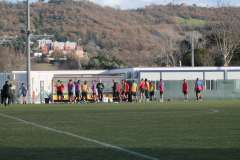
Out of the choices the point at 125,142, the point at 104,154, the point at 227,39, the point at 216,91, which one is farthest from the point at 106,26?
the point at 104,154

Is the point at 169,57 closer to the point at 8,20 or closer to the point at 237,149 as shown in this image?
the point at 8,20

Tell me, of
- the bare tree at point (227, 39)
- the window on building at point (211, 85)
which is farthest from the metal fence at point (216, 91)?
the bare tree at point (227, 39)

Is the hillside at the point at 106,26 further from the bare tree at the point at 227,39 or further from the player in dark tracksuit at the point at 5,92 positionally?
the player in dark tracksuit at the point at 5,92

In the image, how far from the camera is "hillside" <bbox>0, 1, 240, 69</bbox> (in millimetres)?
164750

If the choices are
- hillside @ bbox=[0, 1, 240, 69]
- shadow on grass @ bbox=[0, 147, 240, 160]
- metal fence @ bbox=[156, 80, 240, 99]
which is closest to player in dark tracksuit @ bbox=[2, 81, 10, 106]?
metal fence @ bbox=[156, 80, 240, 99]

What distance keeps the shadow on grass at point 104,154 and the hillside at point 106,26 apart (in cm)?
13677

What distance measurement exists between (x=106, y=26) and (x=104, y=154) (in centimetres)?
16575

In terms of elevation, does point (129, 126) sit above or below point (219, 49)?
below

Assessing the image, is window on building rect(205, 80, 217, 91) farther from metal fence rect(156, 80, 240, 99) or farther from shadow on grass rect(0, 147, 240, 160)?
shadow on grass rect(0, 147, 240, 160)

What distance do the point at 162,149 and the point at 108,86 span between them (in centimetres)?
5514

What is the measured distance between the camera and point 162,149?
13.0 metres

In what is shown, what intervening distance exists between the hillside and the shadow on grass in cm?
13677

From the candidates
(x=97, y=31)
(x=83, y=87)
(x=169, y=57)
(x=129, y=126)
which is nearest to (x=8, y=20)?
(x=97, y=31)

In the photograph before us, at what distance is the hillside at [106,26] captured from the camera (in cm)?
16475
